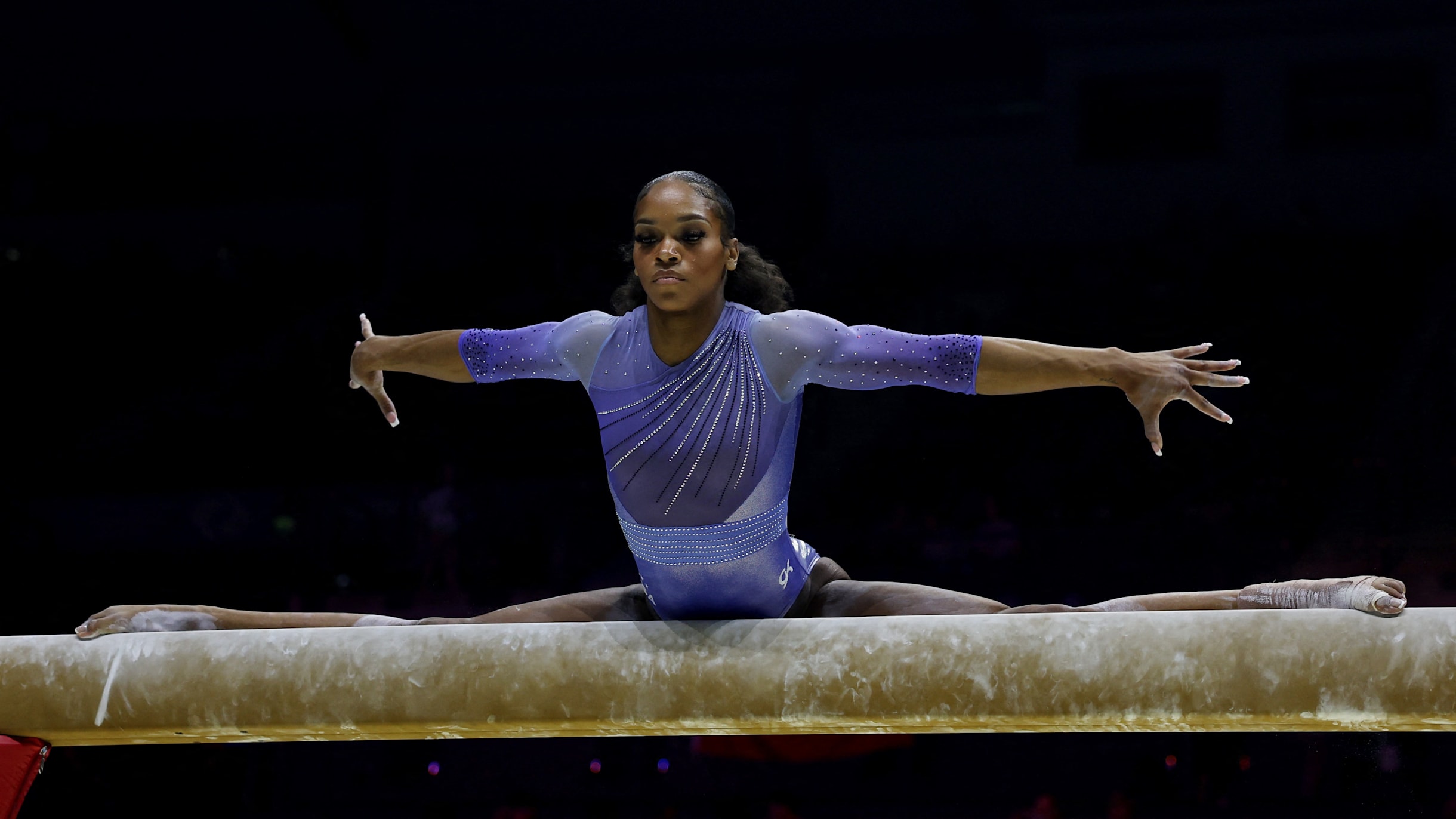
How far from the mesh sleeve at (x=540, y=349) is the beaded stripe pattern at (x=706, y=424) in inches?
7.7

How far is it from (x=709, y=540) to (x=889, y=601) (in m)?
0.44

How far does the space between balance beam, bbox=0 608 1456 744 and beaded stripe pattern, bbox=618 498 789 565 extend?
0.16 meters

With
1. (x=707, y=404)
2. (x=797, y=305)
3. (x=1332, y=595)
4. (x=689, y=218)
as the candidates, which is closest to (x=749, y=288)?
(x=689, y=218)

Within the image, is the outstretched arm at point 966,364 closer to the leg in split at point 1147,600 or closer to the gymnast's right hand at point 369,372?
the leg in split at point 1147,600

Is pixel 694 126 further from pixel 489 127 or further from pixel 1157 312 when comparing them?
pixel 1157 312

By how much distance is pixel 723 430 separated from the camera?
234cm

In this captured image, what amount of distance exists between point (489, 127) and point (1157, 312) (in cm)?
368

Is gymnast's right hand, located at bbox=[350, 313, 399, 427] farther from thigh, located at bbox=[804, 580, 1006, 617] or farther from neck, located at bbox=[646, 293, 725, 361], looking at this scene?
thigh, located at bbox=[804, 580, 1006, 617]

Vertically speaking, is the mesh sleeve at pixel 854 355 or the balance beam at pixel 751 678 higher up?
the mesh sleeve at pixel 854 355

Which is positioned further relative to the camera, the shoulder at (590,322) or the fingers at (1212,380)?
the shoulder at (590,322)

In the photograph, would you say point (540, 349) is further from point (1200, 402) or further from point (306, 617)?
point (1200, 402)

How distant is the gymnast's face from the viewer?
236 centimetres

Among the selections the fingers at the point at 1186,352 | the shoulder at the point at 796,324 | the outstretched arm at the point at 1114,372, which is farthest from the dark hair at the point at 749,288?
the fingers at the point at 1186,352

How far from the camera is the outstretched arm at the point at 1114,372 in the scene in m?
2.08
